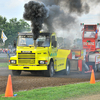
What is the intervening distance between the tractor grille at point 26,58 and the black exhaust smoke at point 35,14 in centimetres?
113

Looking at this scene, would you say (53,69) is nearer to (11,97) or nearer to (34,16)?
(34,16)

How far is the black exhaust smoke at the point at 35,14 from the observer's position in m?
14.5

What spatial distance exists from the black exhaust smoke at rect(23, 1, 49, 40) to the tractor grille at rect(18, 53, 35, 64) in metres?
1.13

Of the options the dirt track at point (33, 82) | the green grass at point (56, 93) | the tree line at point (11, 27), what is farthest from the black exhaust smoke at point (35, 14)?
the tree line at point (11, 27)

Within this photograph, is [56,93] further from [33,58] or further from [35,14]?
[35,14]

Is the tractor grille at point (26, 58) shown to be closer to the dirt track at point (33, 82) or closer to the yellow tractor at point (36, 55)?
the yellow tractor at point (36, 55)

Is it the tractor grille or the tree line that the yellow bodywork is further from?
the tree line

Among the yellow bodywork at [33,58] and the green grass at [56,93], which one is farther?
the yellow bodywork at [33,58]

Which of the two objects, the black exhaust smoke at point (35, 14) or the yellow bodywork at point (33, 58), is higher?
the black exhaust smoke at point (35, 14)

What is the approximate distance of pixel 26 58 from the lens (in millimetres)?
14055

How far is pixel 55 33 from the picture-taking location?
1538 centimetres

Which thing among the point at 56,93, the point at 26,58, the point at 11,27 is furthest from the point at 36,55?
the point at 11,27

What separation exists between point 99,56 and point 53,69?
20.3 feet

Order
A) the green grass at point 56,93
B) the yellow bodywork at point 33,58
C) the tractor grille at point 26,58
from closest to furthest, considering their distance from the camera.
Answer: the green grass at point 56,93 → the yellow bodywork at point 33,58 → the tractor grille at point 26,58
